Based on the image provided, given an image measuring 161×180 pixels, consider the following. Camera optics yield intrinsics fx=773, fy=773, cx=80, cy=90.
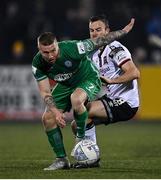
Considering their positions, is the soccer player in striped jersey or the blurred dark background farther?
the blurred dark background

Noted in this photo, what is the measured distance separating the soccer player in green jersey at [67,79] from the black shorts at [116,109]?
58 cm

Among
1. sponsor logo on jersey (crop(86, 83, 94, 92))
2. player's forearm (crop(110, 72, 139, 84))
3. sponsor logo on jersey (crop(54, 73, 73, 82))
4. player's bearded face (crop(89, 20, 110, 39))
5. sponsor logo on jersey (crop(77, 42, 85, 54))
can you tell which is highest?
player's bearded face (crop(89, 20, 110, 39))

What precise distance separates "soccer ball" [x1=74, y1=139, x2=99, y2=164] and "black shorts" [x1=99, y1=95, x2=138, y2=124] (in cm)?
74

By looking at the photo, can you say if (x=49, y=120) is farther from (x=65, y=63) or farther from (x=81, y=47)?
(x=81, y=47)

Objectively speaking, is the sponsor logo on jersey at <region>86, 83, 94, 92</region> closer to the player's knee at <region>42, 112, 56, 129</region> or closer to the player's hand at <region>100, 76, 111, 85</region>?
the player's hand at <region>100, 76, 111, 85</region>

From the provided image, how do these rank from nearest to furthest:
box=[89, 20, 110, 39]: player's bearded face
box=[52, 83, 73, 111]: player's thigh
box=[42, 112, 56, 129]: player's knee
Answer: box=[42, 112, 56, 129]: player's knee, box=[52, 83, 73, 111]: player's thigh, box=[89, 20, 110, 39]: player's bearded face

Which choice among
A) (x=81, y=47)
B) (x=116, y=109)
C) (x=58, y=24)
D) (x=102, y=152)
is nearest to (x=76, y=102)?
(x=81, y=47)

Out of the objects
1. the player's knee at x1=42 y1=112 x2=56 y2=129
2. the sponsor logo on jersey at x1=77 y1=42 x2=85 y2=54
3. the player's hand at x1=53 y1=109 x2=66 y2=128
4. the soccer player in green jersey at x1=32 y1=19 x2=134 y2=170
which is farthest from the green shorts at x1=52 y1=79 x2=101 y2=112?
the player's hand at x1=53 y1=109 x2=66 y2=128

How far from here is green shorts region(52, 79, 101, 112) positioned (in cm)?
998

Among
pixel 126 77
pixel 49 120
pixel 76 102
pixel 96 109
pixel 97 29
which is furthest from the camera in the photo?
pixel 97 29

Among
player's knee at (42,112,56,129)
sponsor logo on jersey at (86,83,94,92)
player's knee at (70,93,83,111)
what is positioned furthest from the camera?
sponsor logo on jersey at (86,83,94,92)

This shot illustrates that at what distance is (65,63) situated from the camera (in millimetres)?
9711

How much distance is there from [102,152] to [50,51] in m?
3.67

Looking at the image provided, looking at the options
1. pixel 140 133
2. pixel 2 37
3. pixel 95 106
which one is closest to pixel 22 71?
pixel 2 37
